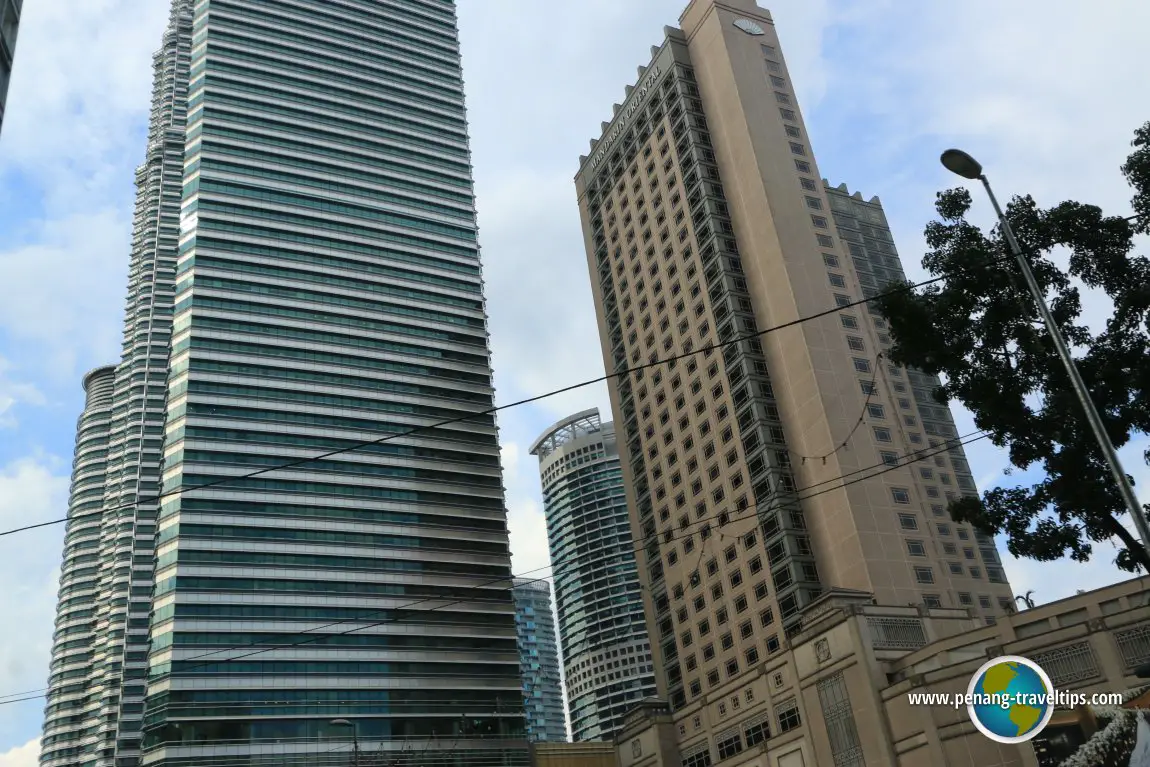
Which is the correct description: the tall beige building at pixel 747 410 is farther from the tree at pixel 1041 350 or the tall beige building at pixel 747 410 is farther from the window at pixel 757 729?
the tree at pixel 1041 350

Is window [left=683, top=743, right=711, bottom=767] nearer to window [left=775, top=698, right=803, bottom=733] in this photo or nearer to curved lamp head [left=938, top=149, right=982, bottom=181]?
window [left=775, top=698, right=803, bottom=733]

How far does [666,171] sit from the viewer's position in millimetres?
98000

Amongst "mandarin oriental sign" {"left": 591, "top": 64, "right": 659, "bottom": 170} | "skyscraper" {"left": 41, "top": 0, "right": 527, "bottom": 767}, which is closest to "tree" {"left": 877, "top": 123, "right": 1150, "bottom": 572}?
"skyscraper" {"left": 41, "top": 0, "right": 527, "bottom": 767}

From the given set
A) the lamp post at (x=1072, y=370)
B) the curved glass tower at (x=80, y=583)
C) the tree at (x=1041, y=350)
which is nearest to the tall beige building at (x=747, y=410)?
the tree at (x=1041, y=350)

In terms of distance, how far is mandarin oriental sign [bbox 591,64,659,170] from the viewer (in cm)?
10356

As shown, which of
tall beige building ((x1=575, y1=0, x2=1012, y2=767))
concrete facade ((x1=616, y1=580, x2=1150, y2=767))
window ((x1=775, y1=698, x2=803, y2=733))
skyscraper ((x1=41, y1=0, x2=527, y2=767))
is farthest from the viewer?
skyscraper ((x1=41, y1=0, x2=527, y2=767))

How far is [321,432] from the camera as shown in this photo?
364 ft

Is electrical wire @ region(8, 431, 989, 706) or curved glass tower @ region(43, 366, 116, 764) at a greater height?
curved glass tower @ region(43, 366, 116, 764)

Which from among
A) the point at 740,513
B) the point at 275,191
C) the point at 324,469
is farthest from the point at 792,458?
the point at 275,191

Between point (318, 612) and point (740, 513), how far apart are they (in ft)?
155

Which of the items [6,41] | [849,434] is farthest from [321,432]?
[6,41]

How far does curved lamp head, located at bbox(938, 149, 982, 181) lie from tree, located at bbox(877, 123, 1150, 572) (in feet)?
21.4

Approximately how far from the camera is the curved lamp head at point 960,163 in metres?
22.6

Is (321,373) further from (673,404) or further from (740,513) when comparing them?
(740,513)
